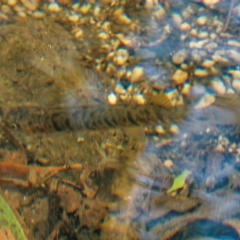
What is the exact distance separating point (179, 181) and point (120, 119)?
0.40m

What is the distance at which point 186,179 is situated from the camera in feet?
8.14

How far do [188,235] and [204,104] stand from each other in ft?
2.08

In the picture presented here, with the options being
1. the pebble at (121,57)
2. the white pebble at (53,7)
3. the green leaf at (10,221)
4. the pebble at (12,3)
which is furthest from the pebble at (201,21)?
the green leaf at (10,221)

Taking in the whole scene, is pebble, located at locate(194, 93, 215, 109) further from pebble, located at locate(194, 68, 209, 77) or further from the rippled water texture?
pebble, located at locate(194, 68, 209, 77)

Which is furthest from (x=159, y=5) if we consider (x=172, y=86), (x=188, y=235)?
(x=188, y=235)

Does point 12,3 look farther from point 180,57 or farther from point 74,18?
point 180,57

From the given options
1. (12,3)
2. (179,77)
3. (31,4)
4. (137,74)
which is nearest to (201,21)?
(179,77)

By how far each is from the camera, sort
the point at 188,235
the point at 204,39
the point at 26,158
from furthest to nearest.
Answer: the point at 204,39 < the point at 26,158 < the point at 188,235

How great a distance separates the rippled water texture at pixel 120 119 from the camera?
2.41 metres

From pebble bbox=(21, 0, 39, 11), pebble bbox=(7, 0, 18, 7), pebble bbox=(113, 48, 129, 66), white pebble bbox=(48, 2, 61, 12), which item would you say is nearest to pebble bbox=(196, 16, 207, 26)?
pebble bbox=(113, 48, 129, 66)

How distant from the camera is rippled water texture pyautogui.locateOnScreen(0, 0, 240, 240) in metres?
2.41

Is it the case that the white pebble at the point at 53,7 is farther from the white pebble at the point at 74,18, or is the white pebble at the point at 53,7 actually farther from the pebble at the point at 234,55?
the pebble at the point at 234,55

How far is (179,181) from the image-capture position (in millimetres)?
2479

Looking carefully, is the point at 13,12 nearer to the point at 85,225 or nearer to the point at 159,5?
the point at 159,5
